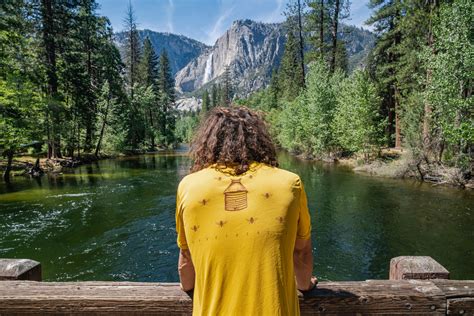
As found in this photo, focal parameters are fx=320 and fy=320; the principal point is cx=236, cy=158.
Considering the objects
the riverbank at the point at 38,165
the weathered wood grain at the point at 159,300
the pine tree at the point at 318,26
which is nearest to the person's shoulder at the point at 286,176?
the weathered wood grain at the point at 159,300

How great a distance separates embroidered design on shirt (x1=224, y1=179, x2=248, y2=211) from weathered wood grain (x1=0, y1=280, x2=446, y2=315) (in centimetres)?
83

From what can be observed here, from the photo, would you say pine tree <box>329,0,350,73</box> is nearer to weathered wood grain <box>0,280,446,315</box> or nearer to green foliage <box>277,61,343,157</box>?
green foliage <box>277,61,343,157</box>

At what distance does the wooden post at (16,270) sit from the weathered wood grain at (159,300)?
13cm

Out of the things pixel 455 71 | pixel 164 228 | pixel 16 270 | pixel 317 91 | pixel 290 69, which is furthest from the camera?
pixel 290 69

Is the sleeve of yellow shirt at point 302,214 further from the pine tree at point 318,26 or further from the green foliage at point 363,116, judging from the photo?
the pine tree at point 318,26

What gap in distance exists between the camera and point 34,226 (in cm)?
1041

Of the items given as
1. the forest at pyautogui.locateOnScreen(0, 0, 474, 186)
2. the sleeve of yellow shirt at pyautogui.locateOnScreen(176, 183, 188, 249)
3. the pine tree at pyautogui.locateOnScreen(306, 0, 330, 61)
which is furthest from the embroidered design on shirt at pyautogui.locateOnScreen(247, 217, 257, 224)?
the pine tree at pyautogui.locateOnScreen(306, 0, 330, 61)

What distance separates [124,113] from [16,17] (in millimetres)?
21223

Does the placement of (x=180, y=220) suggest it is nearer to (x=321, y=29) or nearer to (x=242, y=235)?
(x=242, y=235)

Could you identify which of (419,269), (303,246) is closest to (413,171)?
(419,269)

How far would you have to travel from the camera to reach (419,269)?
213cm

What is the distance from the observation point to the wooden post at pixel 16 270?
2.10m

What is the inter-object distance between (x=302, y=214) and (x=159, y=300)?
1.02m

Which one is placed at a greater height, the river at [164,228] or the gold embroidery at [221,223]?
the gold embroidery at [221,223]
